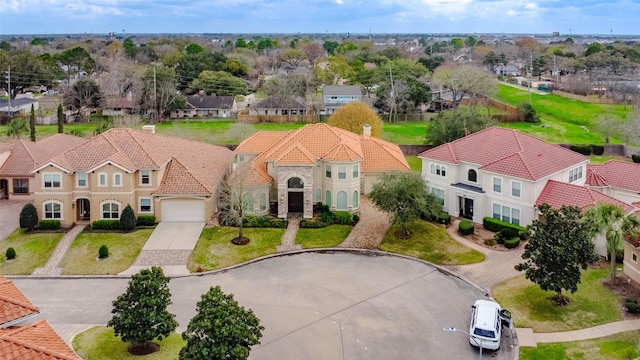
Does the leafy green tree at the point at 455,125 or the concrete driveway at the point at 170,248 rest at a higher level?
the leafy green tree at the point at 455,125

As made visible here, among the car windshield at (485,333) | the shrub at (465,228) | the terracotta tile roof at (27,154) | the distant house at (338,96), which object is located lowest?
the car windshield at (485,333)

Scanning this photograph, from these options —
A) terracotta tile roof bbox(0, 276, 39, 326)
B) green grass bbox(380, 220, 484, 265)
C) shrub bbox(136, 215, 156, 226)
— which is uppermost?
terracotta tile roof bbox(0, 276, 39, 326)

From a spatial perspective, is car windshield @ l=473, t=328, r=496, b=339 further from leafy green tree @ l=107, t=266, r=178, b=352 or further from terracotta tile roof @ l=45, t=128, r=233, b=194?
terracotta tile roof @ l=45, t=128, r=233, b=194

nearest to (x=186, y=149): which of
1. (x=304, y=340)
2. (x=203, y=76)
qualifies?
(x=304, y=340)

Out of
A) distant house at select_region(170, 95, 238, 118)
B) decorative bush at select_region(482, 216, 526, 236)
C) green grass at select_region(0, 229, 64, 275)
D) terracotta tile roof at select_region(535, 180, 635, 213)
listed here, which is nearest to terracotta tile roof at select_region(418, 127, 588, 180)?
terracotta tile roof at select_region(535, 180, 635, 213)

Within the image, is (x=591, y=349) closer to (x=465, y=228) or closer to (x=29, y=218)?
(x=465, y=228)

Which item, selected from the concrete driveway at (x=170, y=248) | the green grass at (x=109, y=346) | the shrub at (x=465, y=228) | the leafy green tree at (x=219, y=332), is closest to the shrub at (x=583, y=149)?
the shrub at (x=465, y=228)

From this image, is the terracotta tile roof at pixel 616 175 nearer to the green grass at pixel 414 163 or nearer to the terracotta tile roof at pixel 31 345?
the green grass at pixel 414 163
